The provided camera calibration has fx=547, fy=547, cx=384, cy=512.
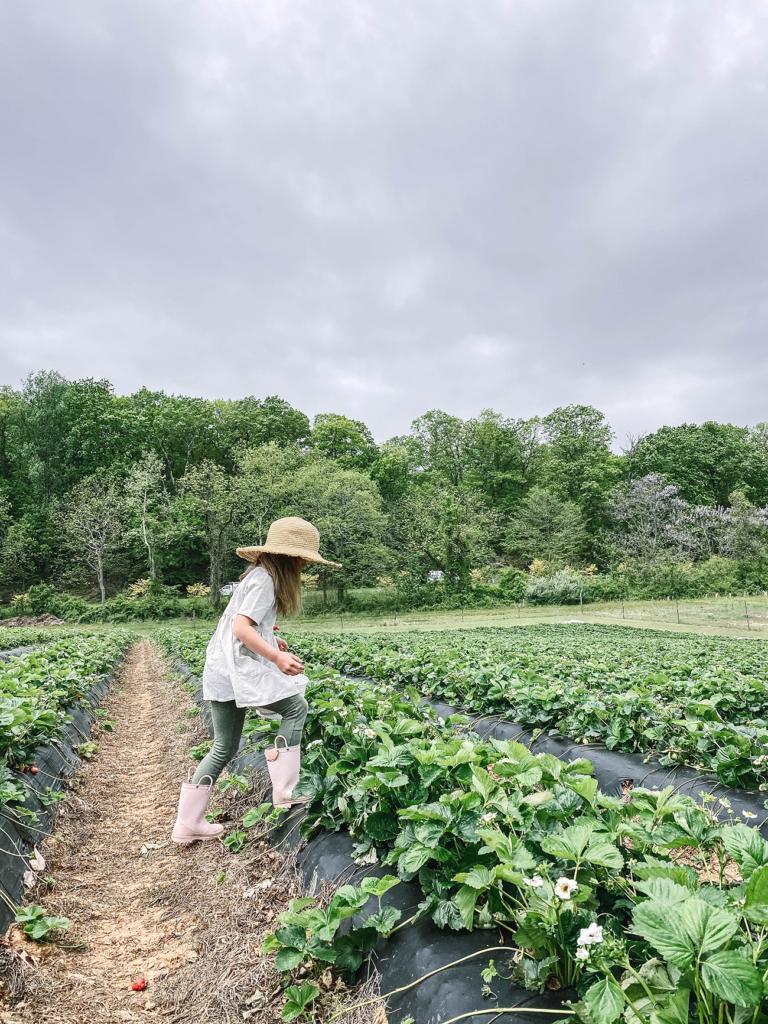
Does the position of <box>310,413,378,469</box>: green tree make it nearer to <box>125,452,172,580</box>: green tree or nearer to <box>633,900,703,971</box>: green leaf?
<box>125,452,172,580</box>: green tree

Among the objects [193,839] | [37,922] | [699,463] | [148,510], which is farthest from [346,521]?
[699,463]

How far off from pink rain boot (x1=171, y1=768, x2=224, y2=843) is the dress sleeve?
Answer: 107 cm

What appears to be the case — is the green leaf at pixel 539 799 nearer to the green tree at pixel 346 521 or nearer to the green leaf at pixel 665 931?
the green leaf at pixel 665 931

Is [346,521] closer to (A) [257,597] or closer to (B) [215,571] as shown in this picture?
(B) [215,571]

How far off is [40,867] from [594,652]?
319 inches

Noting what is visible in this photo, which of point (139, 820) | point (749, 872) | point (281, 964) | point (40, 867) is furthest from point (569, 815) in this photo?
point (139, 820)

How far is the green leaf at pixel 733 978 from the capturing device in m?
1.01

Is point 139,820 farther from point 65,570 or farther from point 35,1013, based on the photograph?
point 65,570

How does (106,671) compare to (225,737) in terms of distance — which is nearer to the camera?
(225,737)

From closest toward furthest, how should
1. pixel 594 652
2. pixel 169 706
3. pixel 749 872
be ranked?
pixel 749 872
pixel 169 706
pixel 594 652

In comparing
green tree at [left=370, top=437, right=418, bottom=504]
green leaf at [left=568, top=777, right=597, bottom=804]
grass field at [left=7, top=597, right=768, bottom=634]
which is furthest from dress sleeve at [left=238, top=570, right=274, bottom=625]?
green tree at [left=370, top=437, right=418, bottom=504]

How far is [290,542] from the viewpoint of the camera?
320cm

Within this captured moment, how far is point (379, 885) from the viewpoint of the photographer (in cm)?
176

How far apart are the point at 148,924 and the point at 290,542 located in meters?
2.10
